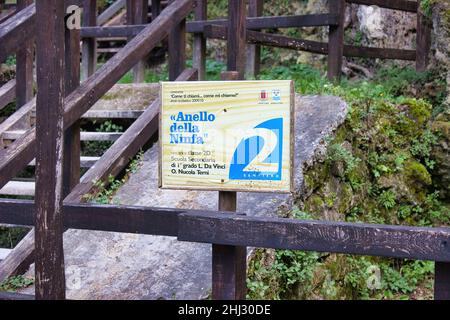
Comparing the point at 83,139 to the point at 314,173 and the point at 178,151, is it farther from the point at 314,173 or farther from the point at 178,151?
the point at 178,151

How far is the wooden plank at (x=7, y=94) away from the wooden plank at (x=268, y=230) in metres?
3.31

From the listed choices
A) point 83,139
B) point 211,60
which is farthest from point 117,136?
point 211,60

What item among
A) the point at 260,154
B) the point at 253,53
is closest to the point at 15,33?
the point at 260,154

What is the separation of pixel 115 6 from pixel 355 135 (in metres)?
8.15

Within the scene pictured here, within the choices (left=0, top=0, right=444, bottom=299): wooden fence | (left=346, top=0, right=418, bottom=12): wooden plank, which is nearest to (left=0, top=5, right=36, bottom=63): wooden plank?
(left=0, top=0, right=444, bottom=299): wooden fence

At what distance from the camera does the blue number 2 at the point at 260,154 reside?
342 cm

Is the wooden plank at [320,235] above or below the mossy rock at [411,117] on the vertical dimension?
below

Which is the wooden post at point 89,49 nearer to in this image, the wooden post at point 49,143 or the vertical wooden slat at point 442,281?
the wooden post at point 49,143

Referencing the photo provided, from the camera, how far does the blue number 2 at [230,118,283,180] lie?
3.42 meters

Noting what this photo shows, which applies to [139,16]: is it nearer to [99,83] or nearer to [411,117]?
[99,83]

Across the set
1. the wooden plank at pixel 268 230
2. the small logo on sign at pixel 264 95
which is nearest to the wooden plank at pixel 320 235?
the wooden plank at pixel 268 230

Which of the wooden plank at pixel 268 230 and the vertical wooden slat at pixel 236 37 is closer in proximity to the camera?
the wooden plank at pixel 268 230

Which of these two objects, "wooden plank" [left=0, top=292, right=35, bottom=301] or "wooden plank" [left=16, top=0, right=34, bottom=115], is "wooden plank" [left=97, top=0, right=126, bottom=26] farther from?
"wooden plank" [left=0, top=292, right=35, bottom=301]

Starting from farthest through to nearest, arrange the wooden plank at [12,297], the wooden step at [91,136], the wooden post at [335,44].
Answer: the wooden post at [335,44] → the wooden step at [91,136] → the wooden plank at [12,297]
